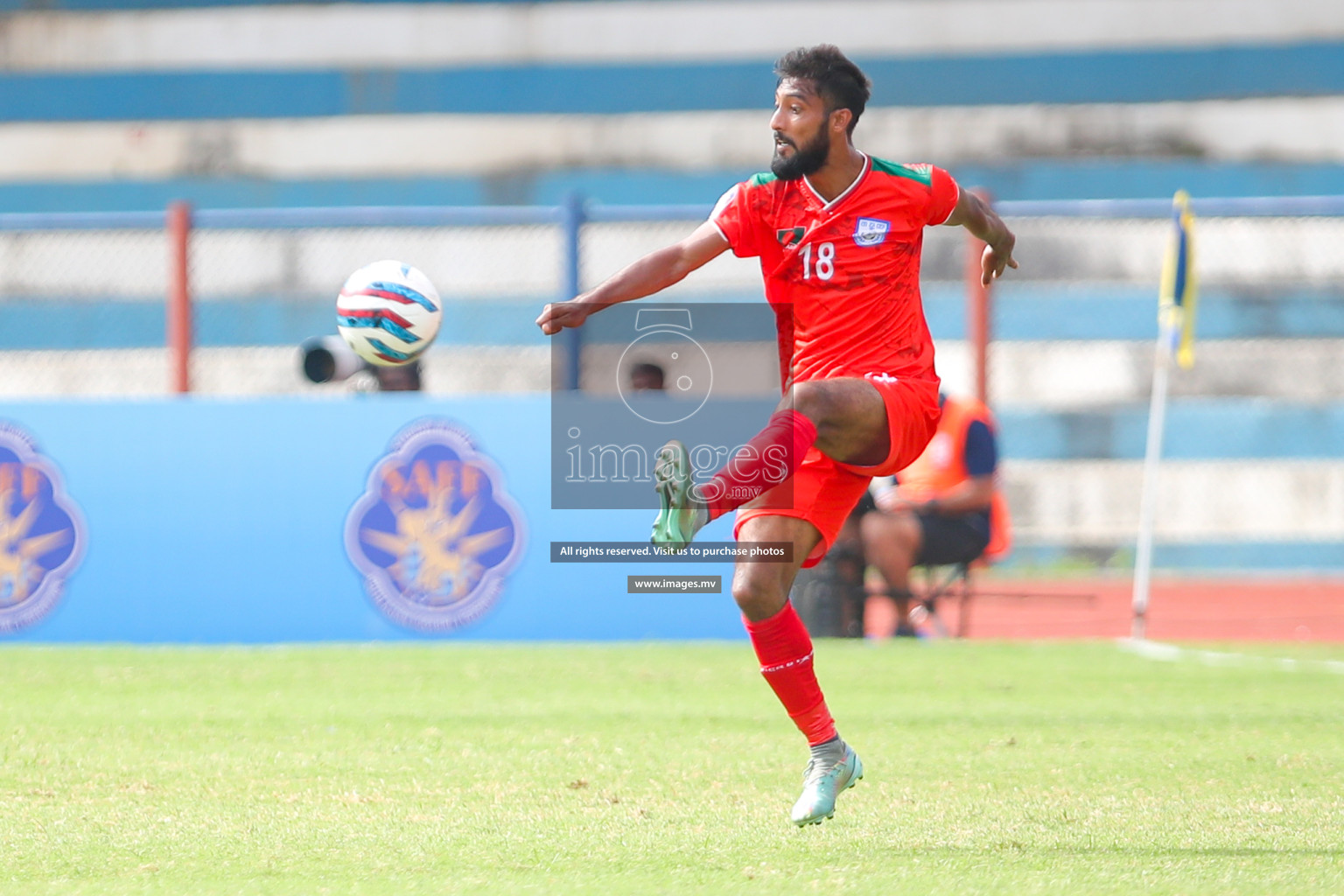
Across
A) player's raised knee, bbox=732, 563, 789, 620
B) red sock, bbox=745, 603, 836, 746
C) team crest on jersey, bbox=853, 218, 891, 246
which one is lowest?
red sock, bbox=745, 603, 836, 746

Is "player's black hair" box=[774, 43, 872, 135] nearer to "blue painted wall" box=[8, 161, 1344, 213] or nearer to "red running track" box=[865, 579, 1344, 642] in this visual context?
"red running track" box=[865, 579, 1344, 642]

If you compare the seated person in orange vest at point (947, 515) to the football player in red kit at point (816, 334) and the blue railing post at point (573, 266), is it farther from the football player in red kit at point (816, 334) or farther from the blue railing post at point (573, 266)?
Answer: the football player in red kit at point (816, 334)

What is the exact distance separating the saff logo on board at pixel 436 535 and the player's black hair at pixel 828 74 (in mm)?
4515

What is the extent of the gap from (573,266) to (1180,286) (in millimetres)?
3580

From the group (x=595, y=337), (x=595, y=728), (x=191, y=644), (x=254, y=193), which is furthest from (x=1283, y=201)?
(x=254, y=193)

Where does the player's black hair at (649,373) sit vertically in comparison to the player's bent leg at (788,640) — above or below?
above

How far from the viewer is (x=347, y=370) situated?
9.35 m

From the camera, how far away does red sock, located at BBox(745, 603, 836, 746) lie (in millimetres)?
4699

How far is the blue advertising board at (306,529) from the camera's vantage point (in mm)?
9094

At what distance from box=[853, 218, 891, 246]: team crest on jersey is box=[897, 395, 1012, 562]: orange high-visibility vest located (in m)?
4.69

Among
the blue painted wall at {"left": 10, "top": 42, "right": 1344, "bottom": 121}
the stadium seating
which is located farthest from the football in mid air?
the blue painted wall at {"left": 10, "top": 42, "right": 1344, "bottom": 121}

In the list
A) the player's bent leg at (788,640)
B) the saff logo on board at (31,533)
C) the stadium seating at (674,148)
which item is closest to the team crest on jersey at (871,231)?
the player's bent leg at (788,640)

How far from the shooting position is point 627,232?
15.7 m

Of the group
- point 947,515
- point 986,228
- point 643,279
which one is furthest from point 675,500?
point 947,515
